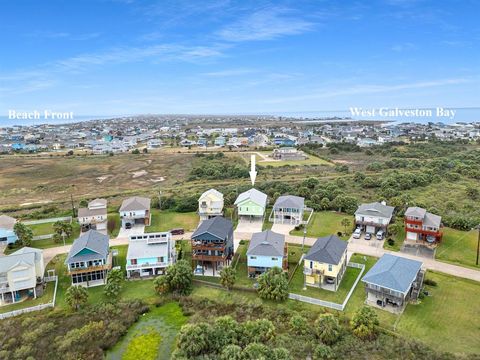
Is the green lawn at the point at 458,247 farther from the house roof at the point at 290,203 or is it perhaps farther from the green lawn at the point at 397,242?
the house roof at the point at 290,203

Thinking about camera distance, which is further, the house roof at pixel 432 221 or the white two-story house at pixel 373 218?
the white two-story house at pixel 373 218

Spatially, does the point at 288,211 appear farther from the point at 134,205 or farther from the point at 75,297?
the point at 75,297

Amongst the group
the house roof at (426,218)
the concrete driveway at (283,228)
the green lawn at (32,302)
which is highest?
the house roof at (426,218)

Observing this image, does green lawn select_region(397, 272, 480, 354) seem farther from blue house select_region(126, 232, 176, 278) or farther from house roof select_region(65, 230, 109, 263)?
house roof select_region(65, 230, 109, 263)

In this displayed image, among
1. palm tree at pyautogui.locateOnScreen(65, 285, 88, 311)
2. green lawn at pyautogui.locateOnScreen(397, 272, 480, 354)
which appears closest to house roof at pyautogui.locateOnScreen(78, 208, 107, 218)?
palm tree at pyautogui.locateOnScreen(65, 285, 88, 311)

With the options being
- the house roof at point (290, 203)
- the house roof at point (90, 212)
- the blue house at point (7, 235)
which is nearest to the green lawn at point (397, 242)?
the house roof at point (290, 203)

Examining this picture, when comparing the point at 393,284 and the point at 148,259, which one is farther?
the point at 148,259

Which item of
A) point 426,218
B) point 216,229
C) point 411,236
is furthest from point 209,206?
point 426,218
